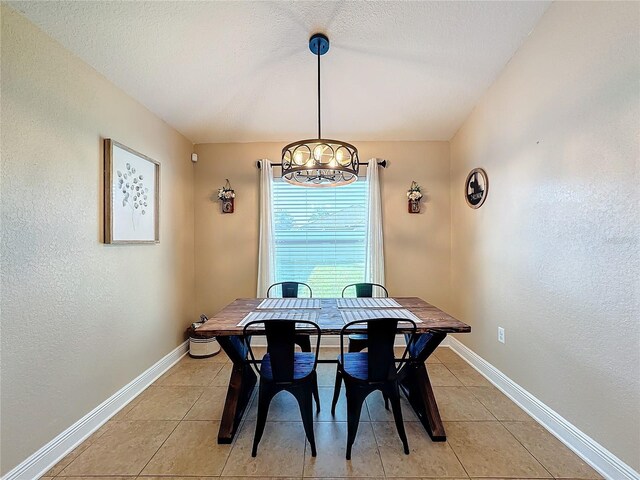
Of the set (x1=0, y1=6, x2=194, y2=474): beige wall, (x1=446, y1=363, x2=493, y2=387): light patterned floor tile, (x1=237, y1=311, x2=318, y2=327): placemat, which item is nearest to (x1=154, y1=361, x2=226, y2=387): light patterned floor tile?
(x1=0, y1=6, x2=194, y2=474): beige wall

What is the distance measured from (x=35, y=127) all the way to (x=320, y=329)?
6.59 ft

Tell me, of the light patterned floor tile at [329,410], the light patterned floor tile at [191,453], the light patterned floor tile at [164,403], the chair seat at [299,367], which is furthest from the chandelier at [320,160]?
the light patterned floor tile at [164,403]

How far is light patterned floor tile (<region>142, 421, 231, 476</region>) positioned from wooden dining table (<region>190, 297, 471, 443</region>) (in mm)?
95

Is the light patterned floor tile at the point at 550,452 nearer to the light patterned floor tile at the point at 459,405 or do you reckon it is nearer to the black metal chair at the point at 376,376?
the light patterned floor tile at the point at 459,405

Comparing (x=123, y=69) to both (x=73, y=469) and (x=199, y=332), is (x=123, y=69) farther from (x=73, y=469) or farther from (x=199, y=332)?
(x=73, y=469)

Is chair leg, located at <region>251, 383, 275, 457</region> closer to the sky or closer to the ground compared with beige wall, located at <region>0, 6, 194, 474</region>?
closer to the ground

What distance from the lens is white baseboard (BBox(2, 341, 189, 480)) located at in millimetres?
1545

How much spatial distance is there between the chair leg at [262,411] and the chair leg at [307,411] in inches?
6.3

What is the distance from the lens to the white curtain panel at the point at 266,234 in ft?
11.3

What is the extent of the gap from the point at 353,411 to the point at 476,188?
239 centimetres

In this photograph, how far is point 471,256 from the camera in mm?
3029

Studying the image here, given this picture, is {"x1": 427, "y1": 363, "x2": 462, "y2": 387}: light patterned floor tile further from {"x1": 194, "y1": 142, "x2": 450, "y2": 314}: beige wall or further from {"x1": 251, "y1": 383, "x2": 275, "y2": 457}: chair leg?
{"x1": 251, "y1": 383, "x2": 275, "y2": 457}: chair leg

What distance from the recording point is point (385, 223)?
3533 mm

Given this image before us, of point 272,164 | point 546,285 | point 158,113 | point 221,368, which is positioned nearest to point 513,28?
point 546,285
